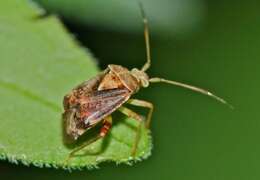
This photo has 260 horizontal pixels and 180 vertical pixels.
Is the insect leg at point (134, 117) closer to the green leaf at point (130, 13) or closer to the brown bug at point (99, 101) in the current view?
the brown bug at point (99, 101)

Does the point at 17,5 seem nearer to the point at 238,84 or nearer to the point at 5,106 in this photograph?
the point at 5,106

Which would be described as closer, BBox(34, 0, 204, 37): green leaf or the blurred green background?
BBox(34, 0, 204, 37): green leaf

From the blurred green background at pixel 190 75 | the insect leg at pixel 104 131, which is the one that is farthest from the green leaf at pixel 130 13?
the insect leg at pixel 104 131

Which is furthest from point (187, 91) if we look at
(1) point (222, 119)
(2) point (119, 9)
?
(2) point (119, 9)

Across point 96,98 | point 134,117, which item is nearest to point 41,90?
point 96,98

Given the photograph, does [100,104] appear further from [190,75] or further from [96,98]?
[190,75]

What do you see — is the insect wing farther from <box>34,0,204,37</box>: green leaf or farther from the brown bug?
<box>34,0,204,37</box>: green leaf

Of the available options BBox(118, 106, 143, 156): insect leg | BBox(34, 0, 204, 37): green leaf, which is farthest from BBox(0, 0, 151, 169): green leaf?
BBox(34, 0, 204, 37): green leaf
